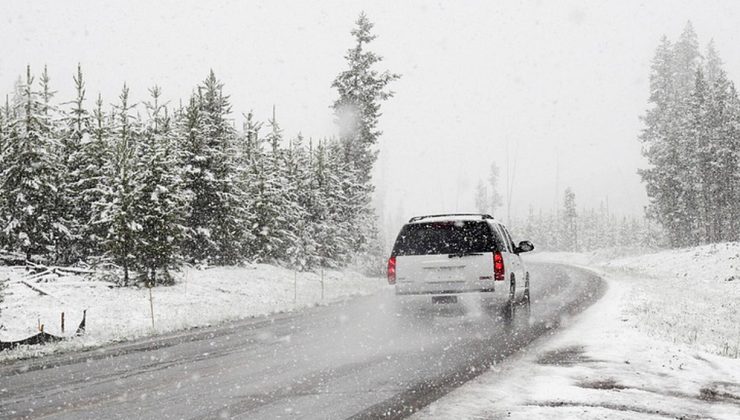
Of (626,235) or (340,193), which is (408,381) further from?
(626,235)

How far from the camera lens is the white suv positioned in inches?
458

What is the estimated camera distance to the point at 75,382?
7.70 meters

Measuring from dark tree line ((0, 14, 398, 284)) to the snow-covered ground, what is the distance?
49.6ft

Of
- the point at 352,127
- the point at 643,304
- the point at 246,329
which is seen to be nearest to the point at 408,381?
the point at 246,329

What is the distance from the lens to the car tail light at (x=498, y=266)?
11.7 metres

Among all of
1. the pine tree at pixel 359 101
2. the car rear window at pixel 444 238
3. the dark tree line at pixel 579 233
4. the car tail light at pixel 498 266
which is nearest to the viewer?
the car tail light at pixel 498 266

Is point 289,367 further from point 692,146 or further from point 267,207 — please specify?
point 692,146

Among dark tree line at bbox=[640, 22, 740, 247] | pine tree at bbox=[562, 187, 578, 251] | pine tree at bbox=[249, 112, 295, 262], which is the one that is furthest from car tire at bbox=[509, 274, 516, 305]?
pine tree at bbox=[562, 187, 578, 251]

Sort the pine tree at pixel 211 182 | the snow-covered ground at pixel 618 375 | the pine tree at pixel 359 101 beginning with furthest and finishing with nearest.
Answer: the pine tree at pixel 359 101 → the pine tree at pixel 211 182 → the snow-covered ground at pixel 618 375

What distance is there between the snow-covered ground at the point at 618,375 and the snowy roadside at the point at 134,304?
775cm

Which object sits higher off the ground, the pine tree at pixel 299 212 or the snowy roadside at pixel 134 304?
the pine tree at pixel 299 212

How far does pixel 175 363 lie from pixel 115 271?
1587 cm

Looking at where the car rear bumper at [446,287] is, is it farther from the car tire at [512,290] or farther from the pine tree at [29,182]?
the pine tree at [29,182]

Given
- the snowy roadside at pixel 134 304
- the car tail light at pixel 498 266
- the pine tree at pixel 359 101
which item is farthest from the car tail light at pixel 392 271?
the pine tree at pixel 359 101
